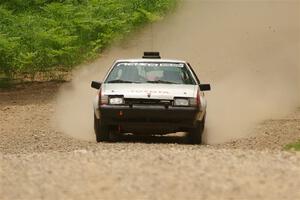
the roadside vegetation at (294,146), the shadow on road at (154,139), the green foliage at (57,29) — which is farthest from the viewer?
the green foliage at (57,29)

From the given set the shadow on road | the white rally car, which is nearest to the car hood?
the white rally car

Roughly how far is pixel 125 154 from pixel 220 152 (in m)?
1.38

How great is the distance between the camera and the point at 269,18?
153 feet

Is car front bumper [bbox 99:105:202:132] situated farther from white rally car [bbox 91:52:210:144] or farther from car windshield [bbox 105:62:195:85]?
car windshield [bbox 105:62:195:85]

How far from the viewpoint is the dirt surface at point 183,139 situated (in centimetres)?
837

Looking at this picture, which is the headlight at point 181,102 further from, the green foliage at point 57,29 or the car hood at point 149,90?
the green foliage at point 57,29

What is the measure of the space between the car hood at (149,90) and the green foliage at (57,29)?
11450 millimetres

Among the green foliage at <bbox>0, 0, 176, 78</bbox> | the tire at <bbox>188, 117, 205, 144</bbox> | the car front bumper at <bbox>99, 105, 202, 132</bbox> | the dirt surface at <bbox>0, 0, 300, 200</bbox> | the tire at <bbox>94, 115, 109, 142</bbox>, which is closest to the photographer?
the dirt surface at <bbox>0, 0, 300, 200</bbox>

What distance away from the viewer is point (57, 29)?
2819 cm

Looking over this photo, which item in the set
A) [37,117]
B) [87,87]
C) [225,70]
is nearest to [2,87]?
[87,87]

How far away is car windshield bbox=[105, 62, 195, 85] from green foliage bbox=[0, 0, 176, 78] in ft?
34.5

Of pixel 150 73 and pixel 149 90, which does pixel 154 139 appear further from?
pixel 149 90

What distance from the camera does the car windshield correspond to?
1473 cm

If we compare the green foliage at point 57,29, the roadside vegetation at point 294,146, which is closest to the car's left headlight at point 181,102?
the roadside vegetation at point 294,146
